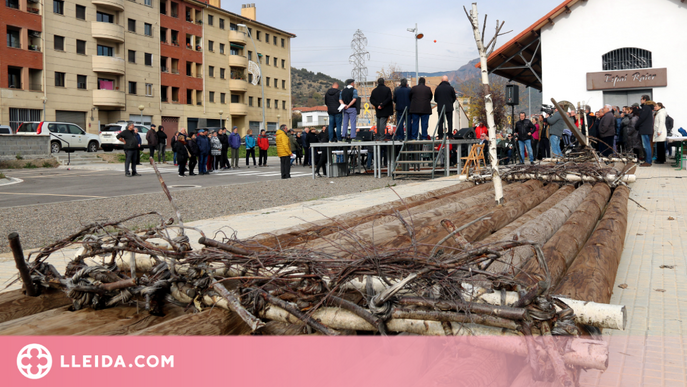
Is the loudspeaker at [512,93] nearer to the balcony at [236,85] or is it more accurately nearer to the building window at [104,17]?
the building window at [104,17]

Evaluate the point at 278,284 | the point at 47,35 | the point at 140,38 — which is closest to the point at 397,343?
the point at 278,284

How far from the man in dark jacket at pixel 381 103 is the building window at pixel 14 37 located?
3753cm

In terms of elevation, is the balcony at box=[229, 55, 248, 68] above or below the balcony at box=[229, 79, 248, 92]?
above

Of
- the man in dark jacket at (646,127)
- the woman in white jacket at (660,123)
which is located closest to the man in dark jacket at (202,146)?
the man in dark jacket at (646,127)

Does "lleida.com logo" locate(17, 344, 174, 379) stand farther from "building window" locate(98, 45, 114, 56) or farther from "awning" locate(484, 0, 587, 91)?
"building window" locate(98, 45, 114, 56)

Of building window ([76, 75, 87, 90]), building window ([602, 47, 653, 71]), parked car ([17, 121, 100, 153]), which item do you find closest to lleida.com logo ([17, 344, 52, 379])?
building window ([602, 47, 653, 71])

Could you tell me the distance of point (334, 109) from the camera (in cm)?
1848

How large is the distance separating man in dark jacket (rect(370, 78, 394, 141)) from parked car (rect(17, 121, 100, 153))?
2255 cm

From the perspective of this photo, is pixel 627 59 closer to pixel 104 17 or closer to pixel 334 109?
pixel 334 109

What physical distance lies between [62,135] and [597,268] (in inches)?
1467

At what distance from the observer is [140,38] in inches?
2165

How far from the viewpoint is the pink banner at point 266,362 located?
224cm

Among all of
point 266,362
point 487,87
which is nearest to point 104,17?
point 487,87

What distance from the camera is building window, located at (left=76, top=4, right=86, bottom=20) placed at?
48.8 metres
